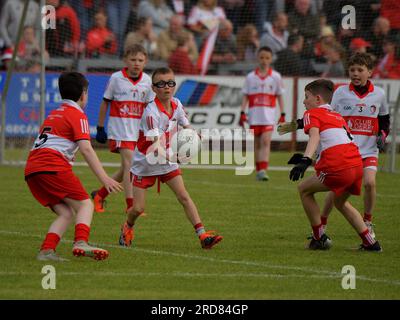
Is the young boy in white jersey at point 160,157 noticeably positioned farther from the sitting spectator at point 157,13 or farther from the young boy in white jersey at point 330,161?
the sitting spectator at point 157,13

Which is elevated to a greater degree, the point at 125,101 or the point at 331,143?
the point at 125,101

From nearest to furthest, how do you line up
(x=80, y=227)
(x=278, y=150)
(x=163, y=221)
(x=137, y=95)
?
1. (x=80, y=227)
2. (x=163, y=221)
3. (x=137, y=95)
4. (x=278, y=150)

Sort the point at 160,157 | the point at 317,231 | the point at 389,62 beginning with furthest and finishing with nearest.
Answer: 1. the point at 389,62
2. the point at 317,231
3. the point at 160,157

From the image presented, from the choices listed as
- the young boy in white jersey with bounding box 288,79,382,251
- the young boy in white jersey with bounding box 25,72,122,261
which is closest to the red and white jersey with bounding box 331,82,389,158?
the young boy in white jersey with bounding box 288,79,382,251

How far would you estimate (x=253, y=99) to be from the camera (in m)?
19.3

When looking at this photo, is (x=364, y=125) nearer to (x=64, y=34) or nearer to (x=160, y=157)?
(x=160, y=157)

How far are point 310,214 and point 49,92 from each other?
12581 mm

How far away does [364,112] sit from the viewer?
39.0 feet

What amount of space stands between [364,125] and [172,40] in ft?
42.5

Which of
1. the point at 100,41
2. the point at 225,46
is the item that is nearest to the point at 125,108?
the point at 100,41

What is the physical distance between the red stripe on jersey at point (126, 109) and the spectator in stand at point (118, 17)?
10179 mm

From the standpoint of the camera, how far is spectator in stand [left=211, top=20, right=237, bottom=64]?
2425 cm
